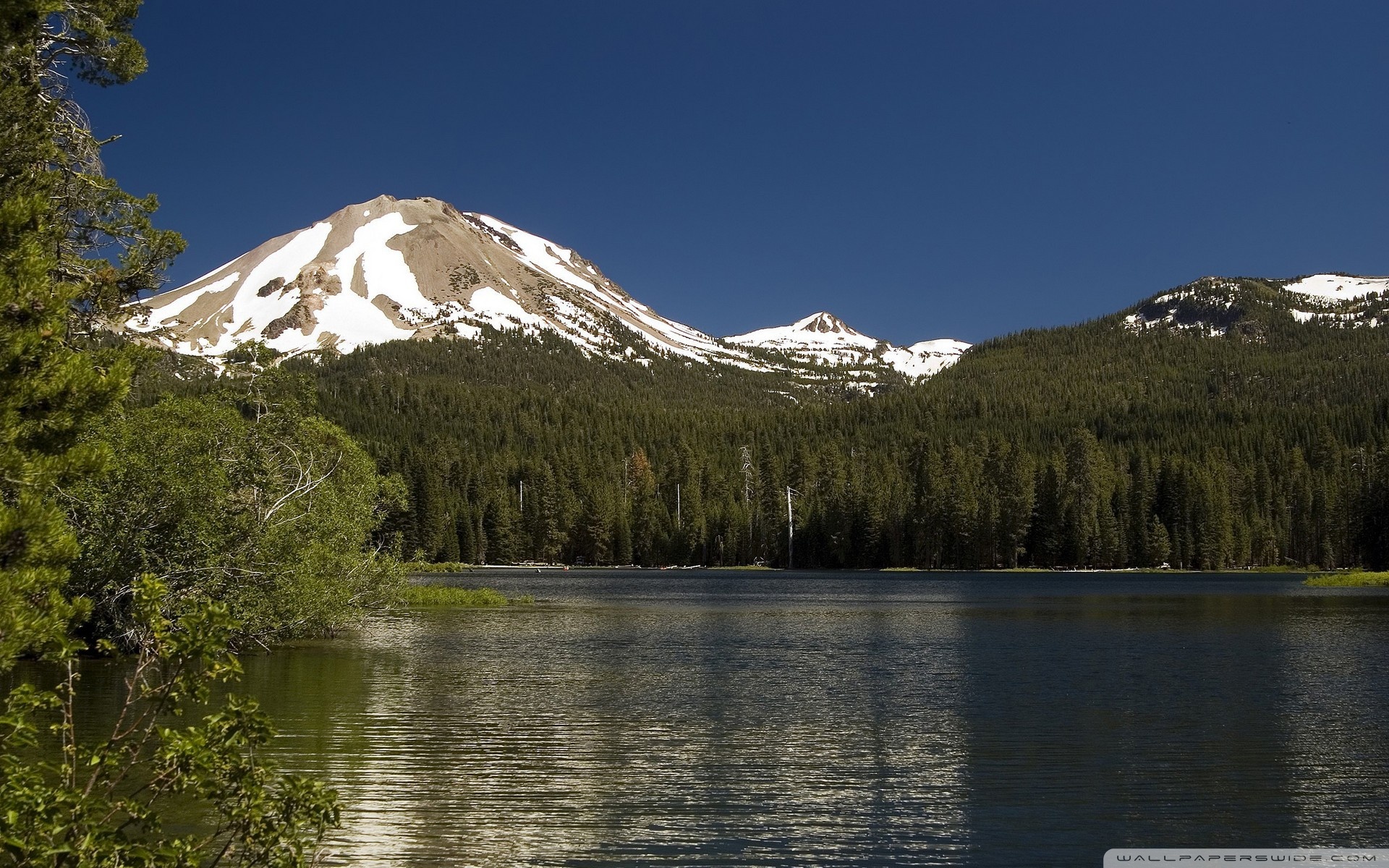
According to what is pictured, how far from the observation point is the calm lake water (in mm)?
14117

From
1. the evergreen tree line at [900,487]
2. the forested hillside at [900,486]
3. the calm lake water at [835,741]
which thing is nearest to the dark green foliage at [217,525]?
the calm lake water at [835,741]

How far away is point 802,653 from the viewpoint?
35.8 metres

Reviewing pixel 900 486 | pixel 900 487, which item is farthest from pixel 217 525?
pixel 900 486

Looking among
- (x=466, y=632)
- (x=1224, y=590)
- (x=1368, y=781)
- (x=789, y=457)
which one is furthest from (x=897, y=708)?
(x=789, y=457)

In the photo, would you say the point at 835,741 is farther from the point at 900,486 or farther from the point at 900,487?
the point at 900,486

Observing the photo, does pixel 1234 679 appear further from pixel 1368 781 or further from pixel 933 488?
pixel 933 488

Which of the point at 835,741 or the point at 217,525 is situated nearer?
the point at 835,741

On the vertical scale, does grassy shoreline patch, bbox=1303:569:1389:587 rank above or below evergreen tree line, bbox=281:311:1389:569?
below

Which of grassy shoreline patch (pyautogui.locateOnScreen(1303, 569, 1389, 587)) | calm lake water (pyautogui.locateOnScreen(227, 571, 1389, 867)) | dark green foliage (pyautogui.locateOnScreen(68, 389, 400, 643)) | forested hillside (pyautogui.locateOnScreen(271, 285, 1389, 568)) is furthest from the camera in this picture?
forested hillside (pyautogui.locateOnScreen(271, 285, 1389, 568))

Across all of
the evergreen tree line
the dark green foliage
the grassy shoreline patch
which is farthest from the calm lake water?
the evergreen tree line

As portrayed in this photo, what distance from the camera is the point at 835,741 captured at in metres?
20.4

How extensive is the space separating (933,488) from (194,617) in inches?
4714

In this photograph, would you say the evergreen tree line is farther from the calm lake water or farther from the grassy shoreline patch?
the calm lake water

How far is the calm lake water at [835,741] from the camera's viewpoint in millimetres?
14117
